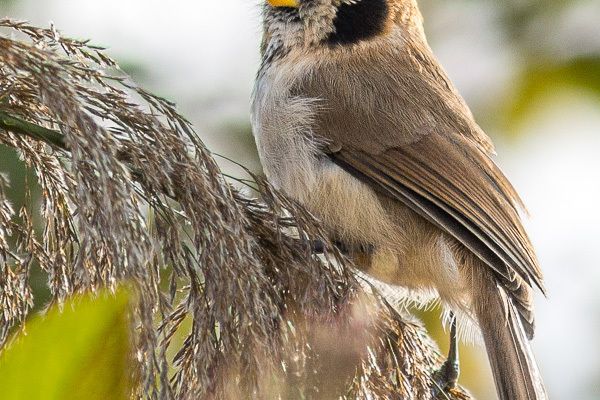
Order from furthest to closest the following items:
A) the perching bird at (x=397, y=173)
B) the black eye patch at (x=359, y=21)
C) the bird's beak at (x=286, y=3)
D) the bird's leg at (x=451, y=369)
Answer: the black eye patch at (x=359, y=21)
the bird's beak at (x=286, y=3)
the perching bird at (x=397, y=173)
the bird's leg at (x=451, y=369)

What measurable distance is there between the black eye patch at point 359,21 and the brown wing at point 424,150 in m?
0.12

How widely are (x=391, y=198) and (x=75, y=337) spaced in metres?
2.28

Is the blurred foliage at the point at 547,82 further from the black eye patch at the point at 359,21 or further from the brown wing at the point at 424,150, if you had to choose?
the black eye patch at the point at 359,21

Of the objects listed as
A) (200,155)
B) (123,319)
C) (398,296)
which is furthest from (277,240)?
(398,296)

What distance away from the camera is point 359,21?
4.23 meters

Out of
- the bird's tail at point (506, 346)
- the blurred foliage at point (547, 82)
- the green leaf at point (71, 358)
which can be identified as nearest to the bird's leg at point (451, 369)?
the bird's tail at point (506, 346)

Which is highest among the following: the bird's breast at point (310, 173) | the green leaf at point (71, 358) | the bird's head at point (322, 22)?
the bird's head at point (322, 22)

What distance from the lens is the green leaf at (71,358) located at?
1282 mm

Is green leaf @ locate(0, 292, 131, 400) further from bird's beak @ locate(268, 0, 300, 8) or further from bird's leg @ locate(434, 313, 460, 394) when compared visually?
bird's beak @ locate(268, 0, 300, 8)

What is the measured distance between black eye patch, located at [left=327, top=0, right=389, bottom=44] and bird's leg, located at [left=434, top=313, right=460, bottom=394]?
132 cm

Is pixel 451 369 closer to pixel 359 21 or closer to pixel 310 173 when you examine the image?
pixel 310 173

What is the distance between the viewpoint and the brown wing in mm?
3342

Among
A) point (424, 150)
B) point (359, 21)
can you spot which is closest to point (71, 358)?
point (424, 150)

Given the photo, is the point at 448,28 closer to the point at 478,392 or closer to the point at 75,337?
the point at 478,392
